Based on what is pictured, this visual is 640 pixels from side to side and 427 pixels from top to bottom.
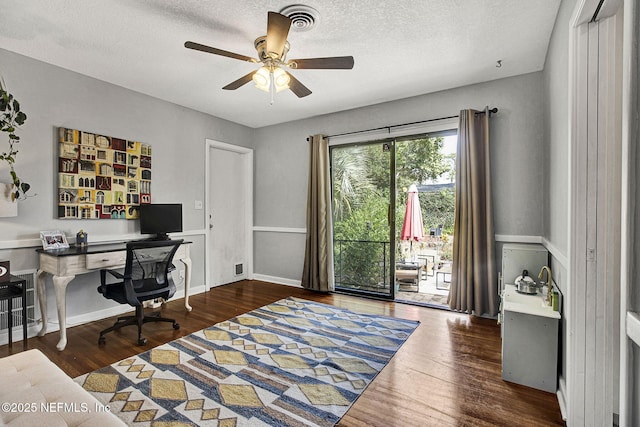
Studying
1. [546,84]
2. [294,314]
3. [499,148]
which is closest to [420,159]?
[499,148]

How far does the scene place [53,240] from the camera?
9.43 ft

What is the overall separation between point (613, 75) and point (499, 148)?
1.90 metres

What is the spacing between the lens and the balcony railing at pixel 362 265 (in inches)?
164

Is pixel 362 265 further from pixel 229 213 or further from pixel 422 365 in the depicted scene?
pixel 229 213

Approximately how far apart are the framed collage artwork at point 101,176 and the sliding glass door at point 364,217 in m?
2.58

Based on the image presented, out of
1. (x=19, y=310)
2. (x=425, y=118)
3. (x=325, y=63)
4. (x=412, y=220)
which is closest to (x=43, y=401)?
(x=19, y=310)

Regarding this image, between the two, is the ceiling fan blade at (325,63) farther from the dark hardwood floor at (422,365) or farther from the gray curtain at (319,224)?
the dark hardwood floor at (422,365)

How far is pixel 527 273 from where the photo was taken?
2619 millimetres

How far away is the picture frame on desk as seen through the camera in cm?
281

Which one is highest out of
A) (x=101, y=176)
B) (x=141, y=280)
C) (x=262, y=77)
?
(x=262, y=77)

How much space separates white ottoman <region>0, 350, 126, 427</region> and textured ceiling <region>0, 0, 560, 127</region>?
2.31 m

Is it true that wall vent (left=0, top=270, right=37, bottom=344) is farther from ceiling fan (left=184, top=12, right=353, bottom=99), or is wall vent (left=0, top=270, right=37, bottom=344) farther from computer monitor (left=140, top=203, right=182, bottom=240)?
ceiling fan (left=184, top=12, right=353, bottom=99)

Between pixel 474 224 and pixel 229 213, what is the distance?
3634 millimetres

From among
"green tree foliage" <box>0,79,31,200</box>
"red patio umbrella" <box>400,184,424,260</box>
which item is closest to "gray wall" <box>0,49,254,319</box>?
"green tree foliage" <box>0,79,31,200</box>
